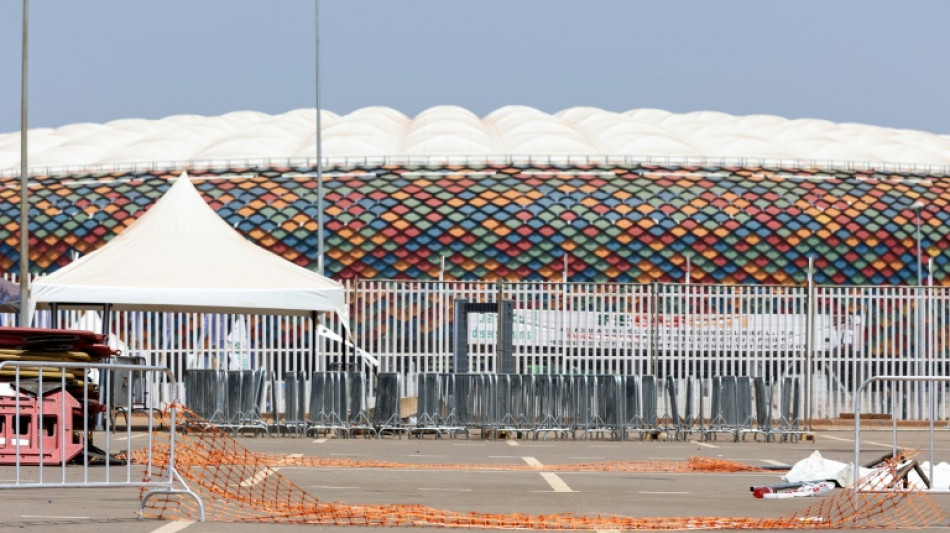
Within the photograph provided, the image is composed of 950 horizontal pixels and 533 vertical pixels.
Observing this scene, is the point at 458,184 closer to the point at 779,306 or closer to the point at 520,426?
the point at 779,306

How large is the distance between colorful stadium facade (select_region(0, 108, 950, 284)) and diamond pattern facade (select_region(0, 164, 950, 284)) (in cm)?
5

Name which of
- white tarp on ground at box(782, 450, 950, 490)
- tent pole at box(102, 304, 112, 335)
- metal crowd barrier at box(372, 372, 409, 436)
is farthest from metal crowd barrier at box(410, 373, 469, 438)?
white tarp on ground at box(782, 450, 950, 490)

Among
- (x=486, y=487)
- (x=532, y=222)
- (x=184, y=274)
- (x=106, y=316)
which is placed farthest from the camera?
(x=532, y=222)

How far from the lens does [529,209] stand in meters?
59.7

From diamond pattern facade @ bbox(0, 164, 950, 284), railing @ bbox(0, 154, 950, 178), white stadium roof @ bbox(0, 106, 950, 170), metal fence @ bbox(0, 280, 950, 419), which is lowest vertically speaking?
metal fence @ bbox(0, 280, 950, 419)

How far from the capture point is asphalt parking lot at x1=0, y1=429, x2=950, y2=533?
10234mm

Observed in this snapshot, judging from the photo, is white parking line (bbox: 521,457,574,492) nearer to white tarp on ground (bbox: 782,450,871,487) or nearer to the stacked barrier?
white tarp on ground (bbox: 782,450,871,487)

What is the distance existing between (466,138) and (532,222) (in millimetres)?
6560

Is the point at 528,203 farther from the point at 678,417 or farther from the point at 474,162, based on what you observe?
the point at 678,417

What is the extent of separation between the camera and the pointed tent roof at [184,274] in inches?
847

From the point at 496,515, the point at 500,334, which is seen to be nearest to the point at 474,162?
the point at 500,334

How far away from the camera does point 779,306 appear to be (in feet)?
90.6

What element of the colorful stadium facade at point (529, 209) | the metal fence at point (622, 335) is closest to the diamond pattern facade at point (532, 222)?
the colorful stadium facade at point (529, 209)

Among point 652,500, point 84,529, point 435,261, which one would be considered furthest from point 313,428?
point 435,261
